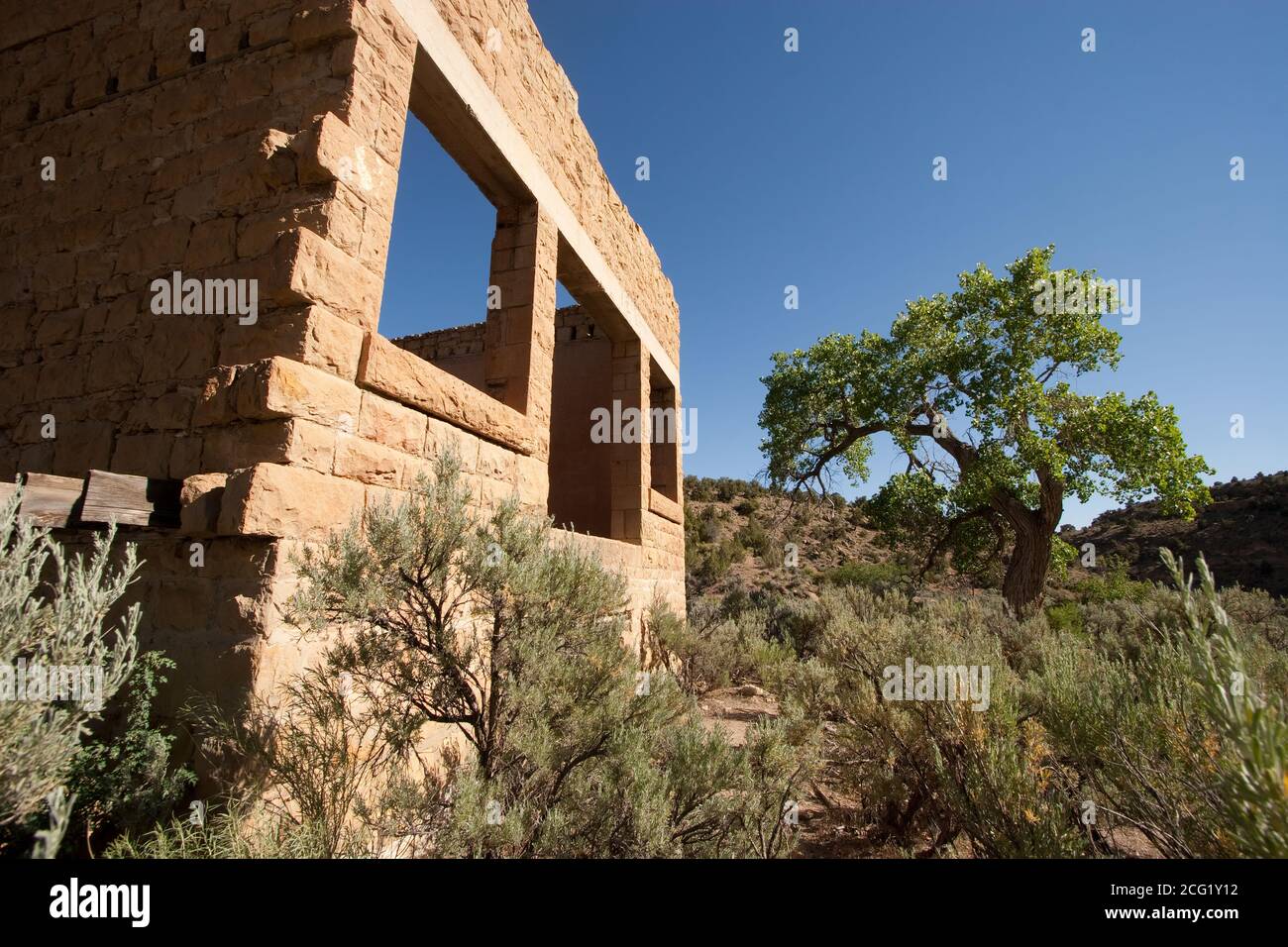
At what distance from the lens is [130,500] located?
8.13 ft

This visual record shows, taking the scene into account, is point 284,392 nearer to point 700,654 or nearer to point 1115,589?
point 700,654

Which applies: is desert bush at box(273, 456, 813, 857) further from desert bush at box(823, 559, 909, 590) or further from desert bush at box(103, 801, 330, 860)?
desert bush at box(823, 559, 909, 590)

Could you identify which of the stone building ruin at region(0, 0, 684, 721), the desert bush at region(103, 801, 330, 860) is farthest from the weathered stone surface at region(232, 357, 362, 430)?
the desert bush at region(103, 801, 330, 860)

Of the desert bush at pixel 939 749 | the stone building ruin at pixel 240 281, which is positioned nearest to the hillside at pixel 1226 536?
the desert bush at pixel 939 749

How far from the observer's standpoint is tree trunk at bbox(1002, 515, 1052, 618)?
33.8 ft

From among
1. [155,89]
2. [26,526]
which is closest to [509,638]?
[26,526]

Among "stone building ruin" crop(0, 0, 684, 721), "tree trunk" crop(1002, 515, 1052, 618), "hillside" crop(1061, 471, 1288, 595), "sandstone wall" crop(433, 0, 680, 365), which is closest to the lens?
"stone building ruin" crop(0, 0, 684, 721)

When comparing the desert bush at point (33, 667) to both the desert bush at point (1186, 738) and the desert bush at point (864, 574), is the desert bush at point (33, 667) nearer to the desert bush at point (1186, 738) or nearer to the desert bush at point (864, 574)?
the desert bush at point (1186, 738)

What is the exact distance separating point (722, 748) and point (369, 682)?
6.00 feet

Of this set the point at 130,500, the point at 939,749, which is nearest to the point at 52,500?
the point at 130,500

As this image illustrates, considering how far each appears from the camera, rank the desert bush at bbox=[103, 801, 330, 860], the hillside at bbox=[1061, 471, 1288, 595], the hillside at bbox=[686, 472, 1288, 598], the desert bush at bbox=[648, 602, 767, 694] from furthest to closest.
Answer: the hillside at bbox=[1061, 471, 1288, 595], the hillside at bbox=[686, 472, 1288, 598], the desert bush at bbox=[648, 602, 767, 694], the desert bush at bbox=[103, 801, 330, 860]

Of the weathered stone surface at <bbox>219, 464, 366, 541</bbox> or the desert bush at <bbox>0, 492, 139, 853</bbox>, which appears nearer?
the desert bush at <bbox>0, 492, 139, 853</bbox>

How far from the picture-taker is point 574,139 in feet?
18.9

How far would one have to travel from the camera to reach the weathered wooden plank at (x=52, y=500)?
7.31 feet
